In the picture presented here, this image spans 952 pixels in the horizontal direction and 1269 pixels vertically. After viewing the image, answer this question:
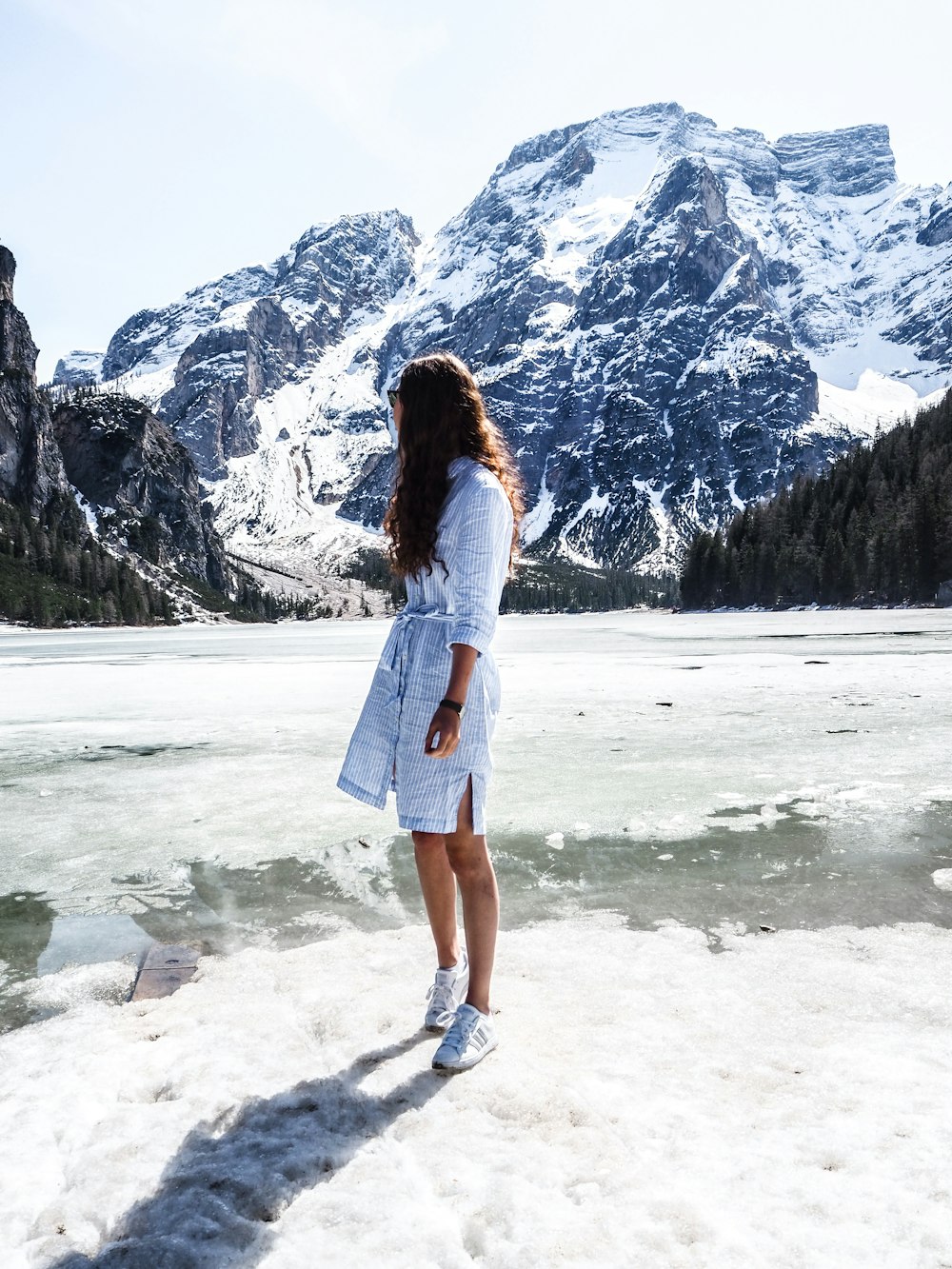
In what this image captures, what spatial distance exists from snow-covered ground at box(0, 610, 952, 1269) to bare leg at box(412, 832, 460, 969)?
295mm

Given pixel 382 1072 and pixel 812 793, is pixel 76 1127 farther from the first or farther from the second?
pixel 812 793

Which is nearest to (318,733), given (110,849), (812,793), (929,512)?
(110,849)

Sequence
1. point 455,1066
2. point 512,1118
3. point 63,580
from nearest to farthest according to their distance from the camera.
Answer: point 512,1118, point 455,1066, point 63,580

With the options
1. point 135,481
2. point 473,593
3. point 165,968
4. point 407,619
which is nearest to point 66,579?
point 135,481

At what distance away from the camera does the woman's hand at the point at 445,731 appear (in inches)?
118

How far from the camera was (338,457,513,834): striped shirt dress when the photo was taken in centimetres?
312

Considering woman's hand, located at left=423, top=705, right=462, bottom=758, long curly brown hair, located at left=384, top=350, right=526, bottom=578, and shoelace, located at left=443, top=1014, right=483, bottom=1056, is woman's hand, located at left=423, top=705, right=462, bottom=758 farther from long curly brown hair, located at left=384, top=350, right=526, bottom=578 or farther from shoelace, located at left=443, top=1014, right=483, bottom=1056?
shoelace, located at left=443, top=1014, right=483, bottom=1056

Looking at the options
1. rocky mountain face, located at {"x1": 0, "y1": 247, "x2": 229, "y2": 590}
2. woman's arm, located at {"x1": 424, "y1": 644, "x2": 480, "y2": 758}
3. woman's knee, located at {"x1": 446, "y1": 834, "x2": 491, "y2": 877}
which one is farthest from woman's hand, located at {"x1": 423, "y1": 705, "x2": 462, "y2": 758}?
rocky mountain face, located at {"x1": 0, "y1": 247, "x2": 229, "y2": 590}

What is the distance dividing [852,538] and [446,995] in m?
96.6

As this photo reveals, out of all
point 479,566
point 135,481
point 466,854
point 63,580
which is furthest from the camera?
point 135,481

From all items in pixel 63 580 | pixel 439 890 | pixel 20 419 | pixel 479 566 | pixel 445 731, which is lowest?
pixel 439 890

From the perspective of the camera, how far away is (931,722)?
9.95m

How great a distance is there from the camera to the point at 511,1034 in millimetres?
3184

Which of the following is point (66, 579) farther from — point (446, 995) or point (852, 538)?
point (446, 995)
